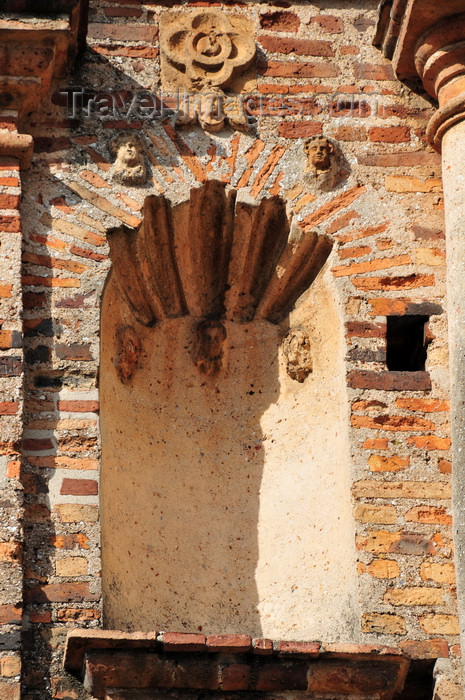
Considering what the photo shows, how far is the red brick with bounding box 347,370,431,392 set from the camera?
6.38 meters

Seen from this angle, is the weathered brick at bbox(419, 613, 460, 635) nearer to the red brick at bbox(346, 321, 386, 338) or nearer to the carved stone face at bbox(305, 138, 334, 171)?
the red brick at bbox(346, 321, 386, 338)

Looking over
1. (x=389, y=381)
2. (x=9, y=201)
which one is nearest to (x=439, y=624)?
(x=389, y=381)

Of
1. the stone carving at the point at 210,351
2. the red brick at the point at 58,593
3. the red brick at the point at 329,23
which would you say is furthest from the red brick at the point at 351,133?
the red brick at the point at 58,593

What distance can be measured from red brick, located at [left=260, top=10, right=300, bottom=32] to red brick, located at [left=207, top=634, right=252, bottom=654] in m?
3.09

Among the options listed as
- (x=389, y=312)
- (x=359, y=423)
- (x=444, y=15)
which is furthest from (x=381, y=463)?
(x=444, y=15)

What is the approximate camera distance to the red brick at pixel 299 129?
6.89 metres

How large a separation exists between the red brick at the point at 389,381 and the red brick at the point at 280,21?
6.13ft

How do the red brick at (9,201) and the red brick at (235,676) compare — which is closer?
the red brick at (235,676)

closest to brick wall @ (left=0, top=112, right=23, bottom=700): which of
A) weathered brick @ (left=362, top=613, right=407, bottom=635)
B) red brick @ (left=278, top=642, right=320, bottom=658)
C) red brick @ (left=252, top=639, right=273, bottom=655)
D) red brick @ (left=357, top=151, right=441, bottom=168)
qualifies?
red brick @ (left=252, top=639, right=273, bottom=655)

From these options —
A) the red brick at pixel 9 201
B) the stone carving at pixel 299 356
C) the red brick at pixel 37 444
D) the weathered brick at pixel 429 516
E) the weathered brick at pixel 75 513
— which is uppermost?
the red brick at pixel 9 201

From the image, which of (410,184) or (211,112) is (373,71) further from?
(211,112)

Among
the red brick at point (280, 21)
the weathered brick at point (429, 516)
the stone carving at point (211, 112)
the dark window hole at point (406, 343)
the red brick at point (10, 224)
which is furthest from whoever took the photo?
the red brick at point (280, 21)

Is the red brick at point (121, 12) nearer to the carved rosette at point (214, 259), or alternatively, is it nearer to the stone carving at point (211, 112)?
the stone carving at point (211, 112)

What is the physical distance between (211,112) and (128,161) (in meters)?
0.50
